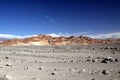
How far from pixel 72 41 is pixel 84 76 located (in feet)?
260

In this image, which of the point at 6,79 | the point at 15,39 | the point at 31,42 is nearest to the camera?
the point at 6,79

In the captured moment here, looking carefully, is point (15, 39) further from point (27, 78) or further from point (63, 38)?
point (27, 78)

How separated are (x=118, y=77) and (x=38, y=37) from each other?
81.8m

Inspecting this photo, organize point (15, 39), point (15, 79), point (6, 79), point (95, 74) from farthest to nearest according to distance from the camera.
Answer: point (15, 39) < point (95, 74) < point (15, 79) < point (6, 79)

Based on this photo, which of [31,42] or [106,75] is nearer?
[106,75]

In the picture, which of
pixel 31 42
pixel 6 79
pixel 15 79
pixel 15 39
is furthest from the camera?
pixel 15 39

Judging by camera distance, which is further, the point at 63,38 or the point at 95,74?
the point at 63,38

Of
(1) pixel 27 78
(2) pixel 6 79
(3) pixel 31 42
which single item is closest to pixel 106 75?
(1) pixel 27 78

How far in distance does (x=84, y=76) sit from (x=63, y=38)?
8158 cm

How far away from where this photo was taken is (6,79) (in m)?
10.8

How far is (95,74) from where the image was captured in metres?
12.4

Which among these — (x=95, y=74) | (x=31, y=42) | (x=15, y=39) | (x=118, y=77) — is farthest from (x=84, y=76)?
(x=15, y=39)

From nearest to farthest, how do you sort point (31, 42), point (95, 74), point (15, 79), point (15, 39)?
1. point (15, 79)
2. point (95, 74)
3. point (31, 42)
4. point (15, 39)

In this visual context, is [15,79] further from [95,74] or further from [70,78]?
[95,74]
